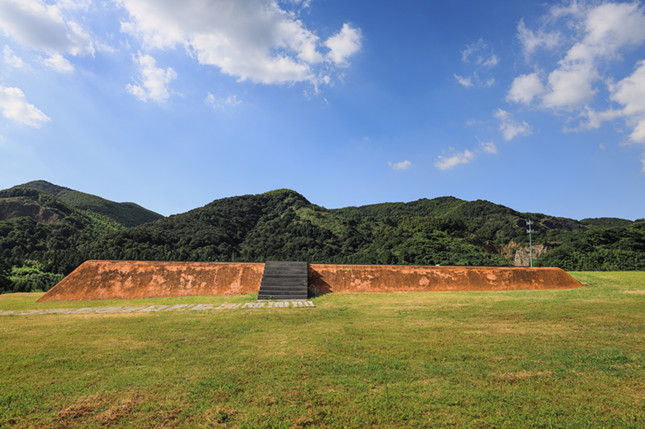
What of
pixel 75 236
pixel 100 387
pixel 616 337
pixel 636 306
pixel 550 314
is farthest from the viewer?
pixel 75 236

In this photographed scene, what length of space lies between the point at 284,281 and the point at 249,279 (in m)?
2.03

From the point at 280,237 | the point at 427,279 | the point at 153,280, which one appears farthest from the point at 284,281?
the point at 280,237

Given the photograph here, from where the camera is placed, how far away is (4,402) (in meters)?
3.55

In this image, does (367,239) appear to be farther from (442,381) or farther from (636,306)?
(442,381)

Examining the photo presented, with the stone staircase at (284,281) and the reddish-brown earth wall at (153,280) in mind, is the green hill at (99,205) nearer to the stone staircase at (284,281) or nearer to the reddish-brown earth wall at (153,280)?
the reddish-brown earth wall at (153,280)

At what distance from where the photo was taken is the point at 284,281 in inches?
576

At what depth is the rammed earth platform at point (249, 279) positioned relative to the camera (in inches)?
572

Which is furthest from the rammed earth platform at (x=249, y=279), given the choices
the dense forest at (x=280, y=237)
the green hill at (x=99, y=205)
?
the green hill at (x=99, y=205)

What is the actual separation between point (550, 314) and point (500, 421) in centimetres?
753

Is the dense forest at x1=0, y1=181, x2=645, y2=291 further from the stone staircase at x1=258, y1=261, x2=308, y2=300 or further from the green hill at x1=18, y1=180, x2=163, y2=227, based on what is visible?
the stone staircase at x1=258, y1=261, x2=308, y2=300

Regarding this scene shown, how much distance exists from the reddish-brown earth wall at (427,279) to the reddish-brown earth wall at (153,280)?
145 inches

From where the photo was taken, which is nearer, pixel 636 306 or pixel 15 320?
pixel 15 320

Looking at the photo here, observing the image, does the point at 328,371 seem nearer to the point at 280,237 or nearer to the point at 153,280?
the point at 153,280

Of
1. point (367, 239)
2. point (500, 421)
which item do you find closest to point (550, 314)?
point (500, 421)
